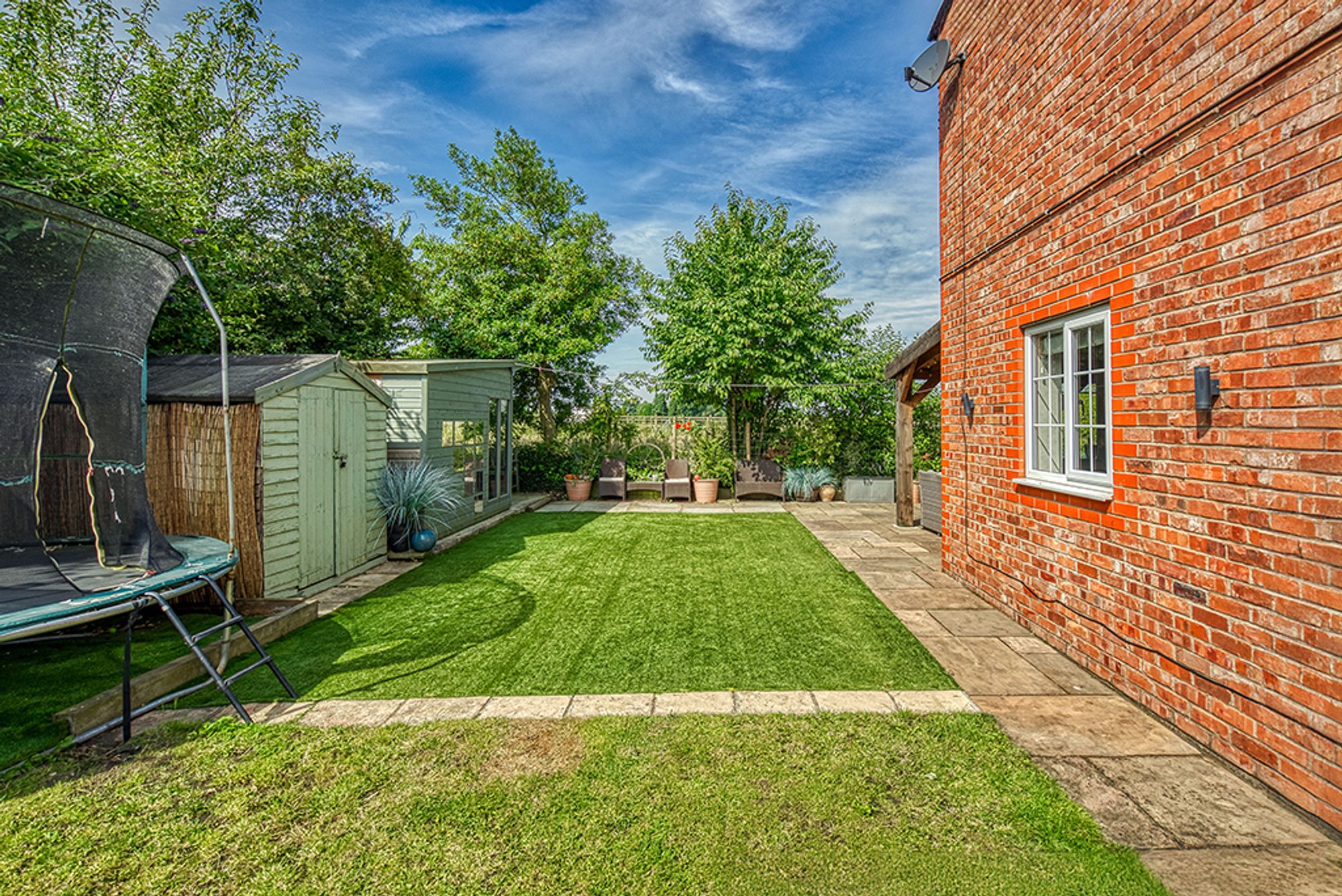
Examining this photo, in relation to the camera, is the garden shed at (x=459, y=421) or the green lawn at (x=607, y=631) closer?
the green lawn at (x=607, y=631)

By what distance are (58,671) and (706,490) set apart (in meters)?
9.25

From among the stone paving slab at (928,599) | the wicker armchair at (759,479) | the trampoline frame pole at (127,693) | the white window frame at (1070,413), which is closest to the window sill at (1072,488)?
the white window frame at (1070,413)

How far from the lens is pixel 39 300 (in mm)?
3293

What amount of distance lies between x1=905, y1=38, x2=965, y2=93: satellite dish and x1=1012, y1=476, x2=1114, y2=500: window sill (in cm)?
366

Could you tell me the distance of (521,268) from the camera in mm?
16469

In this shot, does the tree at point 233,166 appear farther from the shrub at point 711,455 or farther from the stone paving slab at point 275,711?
the shrub at point 711,455

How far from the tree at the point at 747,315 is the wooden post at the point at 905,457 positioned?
3373 mm

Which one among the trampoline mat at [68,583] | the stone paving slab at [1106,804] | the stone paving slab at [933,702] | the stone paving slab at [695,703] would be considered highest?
the trampoline mat at [68,583]

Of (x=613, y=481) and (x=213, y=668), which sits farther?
(x=613, y=481)

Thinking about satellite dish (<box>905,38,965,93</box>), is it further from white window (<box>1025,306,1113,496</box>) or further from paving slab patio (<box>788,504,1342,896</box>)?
paving slab patio (<box>788,504,1342,896</box>)

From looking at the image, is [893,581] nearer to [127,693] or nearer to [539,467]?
[127,693]

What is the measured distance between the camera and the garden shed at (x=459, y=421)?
297 inches

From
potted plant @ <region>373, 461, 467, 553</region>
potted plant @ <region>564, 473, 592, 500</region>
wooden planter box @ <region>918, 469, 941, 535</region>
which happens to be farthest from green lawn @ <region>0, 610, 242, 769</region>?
wooden planter box @ <region>918, 469, 941, 535</region>

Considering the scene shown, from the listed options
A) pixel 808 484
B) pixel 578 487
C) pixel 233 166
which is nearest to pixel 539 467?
pixel 578 487
